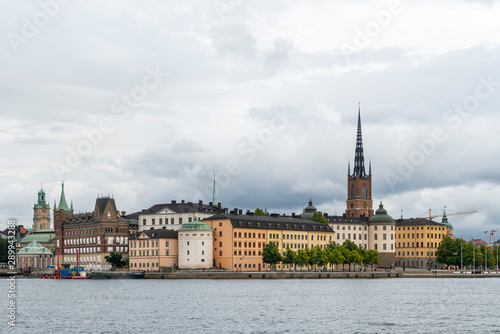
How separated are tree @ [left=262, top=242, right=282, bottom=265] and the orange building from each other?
4.13m

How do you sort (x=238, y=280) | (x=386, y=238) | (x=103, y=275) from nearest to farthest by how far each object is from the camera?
(x=238, y=280)
(x=103, y=275)
(x=386, y=238)

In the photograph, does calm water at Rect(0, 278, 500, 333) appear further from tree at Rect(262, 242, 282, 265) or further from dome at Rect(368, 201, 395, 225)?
dome at Rect(368, 201, 395, 225)

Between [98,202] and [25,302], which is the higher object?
[98,202]

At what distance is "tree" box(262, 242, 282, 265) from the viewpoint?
140 metres

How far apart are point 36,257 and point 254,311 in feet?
443

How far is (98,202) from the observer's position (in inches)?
6688

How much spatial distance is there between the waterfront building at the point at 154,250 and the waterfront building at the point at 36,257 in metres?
47.4

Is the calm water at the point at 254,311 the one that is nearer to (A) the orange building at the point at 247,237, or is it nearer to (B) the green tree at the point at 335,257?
(B) the green tree at the point at 335,257

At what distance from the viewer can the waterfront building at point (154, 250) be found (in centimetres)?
14450

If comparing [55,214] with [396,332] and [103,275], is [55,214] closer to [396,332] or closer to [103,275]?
[103,275]

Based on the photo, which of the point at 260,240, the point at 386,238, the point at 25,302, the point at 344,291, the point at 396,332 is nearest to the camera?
the point at 396,332

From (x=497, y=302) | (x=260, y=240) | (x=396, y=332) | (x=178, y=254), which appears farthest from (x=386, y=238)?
(x=396, y=332)

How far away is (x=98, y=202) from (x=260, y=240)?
41.3m

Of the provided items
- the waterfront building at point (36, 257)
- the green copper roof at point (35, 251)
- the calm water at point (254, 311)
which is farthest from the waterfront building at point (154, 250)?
the green copper roof at point (35, 251)
